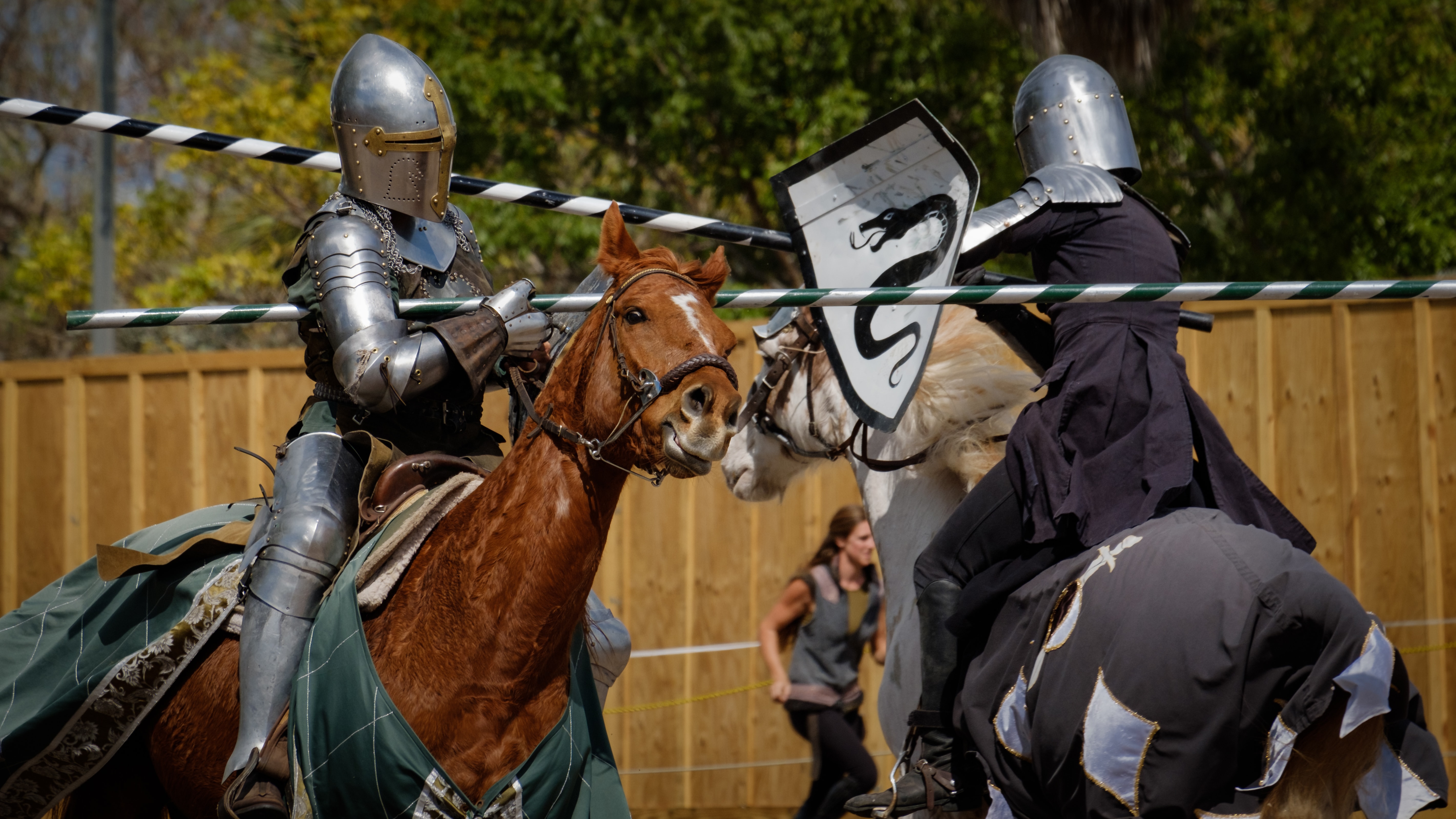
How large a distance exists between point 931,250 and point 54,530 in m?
6.41

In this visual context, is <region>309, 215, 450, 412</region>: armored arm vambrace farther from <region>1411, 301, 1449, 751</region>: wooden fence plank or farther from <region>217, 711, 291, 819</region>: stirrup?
<region>1411, 301, 1449, 751</region>: wooden fence plank

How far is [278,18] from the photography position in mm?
12508

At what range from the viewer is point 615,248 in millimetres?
2621

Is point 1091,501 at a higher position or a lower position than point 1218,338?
lower

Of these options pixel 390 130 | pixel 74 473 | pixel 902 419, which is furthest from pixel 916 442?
pixel 74 473

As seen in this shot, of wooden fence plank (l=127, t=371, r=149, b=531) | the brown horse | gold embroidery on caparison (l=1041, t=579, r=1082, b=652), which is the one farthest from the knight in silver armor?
wooden fence plank (l=127, t=371, r=149, b=531)

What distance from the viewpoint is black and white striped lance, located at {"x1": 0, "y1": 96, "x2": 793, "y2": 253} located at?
329 cm

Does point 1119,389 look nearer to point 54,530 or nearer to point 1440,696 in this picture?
point 1440,696

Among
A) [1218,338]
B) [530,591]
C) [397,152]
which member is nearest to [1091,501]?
[530,591]

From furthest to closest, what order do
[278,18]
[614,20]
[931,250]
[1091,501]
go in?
[278,18] < [614,20] < [931,250] < [1091,501]

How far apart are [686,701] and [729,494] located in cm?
120

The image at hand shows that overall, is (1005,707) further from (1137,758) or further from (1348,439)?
(1348,439)

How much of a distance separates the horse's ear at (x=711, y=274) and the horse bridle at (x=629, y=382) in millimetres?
18

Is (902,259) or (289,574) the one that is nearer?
(289,574)
